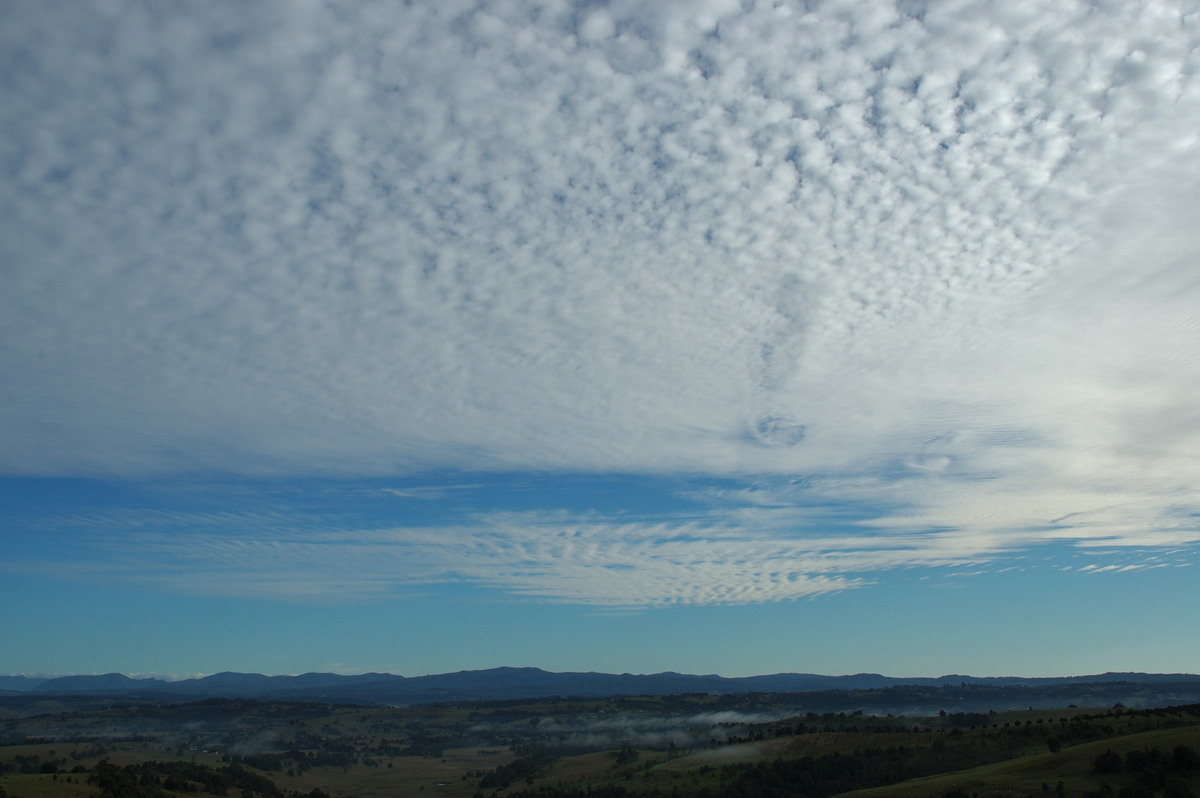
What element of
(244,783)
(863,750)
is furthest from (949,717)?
(244,783)

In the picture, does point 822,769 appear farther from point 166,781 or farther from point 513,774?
point 513,774

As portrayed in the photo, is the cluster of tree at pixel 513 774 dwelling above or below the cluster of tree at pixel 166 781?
below

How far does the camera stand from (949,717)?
6924 inches

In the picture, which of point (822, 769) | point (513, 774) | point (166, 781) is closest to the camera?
point (166, 781)

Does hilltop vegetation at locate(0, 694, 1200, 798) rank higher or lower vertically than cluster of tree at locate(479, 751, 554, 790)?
higher

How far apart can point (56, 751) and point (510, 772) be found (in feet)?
370

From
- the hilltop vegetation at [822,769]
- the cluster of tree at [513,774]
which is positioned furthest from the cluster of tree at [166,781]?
the cluster of tree at [513,774]

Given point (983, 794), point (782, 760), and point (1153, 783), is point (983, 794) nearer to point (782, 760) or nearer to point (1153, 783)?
point (1153, 783)

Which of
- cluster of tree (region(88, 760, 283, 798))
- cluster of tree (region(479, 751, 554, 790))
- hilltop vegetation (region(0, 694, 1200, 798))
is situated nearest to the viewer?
hilltop vegetation (region(0, 694, 1200, 798))

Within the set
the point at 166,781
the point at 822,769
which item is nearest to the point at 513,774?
the point at 166,781

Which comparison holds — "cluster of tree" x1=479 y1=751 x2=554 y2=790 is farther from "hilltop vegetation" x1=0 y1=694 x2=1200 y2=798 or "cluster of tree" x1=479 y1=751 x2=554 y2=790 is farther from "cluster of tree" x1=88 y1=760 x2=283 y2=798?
"cluster of tree" x1=88 y1=760 x2=283 y2=798

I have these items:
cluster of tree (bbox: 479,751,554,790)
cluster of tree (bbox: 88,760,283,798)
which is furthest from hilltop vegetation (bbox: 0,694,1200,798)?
cluster of tree (bbox: 479,751,554,790)

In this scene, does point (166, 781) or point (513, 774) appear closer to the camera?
point (166, 781)

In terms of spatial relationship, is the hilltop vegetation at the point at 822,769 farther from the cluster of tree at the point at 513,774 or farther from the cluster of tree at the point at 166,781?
the cluster of tree at the point at 513,774
